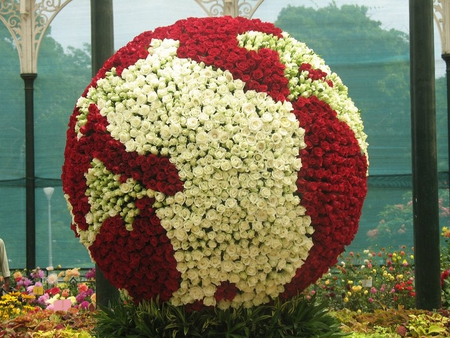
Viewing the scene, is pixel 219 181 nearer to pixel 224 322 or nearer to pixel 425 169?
pixel 224 322

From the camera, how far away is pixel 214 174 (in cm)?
331

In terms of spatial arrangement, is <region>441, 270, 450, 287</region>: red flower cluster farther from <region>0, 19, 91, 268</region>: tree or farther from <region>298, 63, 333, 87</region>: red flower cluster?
<region>0, 19, 91, 268</region>: tree

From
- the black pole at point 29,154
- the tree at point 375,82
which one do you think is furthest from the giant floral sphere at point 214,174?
the black pole at point 29,154

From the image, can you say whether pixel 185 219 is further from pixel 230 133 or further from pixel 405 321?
pixel 405 321

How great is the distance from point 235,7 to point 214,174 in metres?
6.36

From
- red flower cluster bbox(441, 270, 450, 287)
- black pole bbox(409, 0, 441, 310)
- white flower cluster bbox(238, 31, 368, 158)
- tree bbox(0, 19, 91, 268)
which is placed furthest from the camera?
tree bbox(0, 19, 91, 268)

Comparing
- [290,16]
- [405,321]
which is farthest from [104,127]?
[290,16]

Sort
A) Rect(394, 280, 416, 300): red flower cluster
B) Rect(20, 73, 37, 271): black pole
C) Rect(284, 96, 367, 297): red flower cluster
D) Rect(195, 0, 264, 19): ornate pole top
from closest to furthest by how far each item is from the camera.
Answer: Rect(284, 96, 367, 297): red flower cluster < Rect(394, 280, 416, 300): red flower cluster < Rect(195, 0, 264, 19): ornate pole top < Rect(20, 73, 37, 271): black pole

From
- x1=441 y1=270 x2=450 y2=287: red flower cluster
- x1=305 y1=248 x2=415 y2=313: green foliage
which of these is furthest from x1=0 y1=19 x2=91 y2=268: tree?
x1=441 y1=270 x2=450 y2=287: red flower cluster

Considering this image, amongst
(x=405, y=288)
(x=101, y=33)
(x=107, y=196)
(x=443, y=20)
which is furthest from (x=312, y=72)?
(x=443, y=20)

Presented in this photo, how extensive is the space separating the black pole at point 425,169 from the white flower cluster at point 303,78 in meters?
2.00

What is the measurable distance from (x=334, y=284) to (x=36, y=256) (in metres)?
4.60

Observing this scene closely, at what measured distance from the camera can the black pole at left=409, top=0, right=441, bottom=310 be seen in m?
5.63

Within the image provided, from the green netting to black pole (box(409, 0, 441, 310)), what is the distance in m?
3.33
